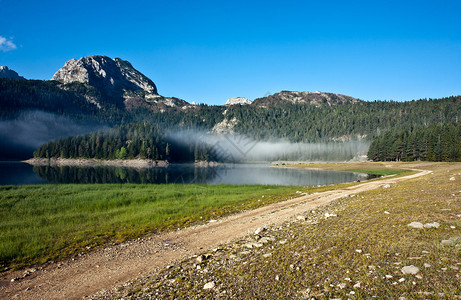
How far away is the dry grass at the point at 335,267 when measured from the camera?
5.24m

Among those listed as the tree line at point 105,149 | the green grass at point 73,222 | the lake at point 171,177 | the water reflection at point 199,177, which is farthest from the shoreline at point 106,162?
the green grass at point 73,222

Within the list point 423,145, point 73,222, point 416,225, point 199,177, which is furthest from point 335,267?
point 423,145

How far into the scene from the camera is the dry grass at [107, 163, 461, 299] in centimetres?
524

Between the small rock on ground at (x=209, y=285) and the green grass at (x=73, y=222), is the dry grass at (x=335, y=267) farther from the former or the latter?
the green grass at (x=73, y=222)

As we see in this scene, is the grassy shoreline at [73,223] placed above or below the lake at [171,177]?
above

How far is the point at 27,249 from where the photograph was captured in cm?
1130

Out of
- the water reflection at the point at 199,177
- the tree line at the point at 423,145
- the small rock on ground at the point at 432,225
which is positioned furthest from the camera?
the tree line at the point at 423,145

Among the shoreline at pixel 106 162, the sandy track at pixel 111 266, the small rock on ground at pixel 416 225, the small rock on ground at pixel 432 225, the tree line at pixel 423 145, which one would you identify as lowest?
the shoreline at pixel 106 162

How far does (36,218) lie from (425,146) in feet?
478

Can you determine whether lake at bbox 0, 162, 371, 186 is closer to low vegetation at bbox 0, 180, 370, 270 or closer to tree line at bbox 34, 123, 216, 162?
low vegetation at bbox 0, 180, 370, 270

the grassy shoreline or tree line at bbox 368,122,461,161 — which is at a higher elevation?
tree line at bbox 368,122,461,161

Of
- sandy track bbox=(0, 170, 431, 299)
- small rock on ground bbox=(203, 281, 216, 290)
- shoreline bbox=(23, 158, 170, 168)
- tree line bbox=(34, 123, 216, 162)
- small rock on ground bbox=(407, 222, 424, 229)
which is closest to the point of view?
small rock on ground bbox=(203, 281, 216, 290)

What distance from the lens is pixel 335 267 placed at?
6.46 m

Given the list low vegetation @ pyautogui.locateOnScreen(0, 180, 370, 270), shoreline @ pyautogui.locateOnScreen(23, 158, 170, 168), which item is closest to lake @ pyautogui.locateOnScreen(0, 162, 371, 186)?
low vegetation @ pyautogui.locateOnScreen(0, 180, 370, 270)
